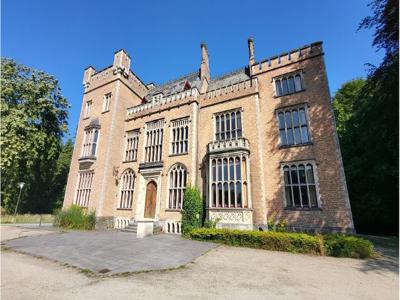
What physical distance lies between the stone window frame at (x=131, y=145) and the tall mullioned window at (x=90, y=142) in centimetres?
282

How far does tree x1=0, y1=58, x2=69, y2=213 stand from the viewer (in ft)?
66.2

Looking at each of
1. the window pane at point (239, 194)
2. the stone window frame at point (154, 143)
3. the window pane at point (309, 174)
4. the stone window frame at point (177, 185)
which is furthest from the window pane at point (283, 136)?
the stone window frame at point (154, 143)

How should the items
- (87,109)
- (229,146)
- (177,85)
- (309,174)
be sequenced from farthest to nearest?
(87,109) → (177,85) → (229,146) → (309,174)

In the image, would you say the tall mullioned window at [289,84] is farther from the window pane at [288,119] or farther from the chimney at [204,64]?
the chimney at [204,64]

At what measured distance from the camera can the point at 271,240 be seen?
10352mm

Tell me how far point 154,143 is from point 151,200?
504cm

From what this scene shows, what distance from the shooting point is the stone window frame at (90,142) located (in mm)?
20109

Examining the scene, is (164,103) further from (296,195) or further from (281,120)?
(296,195)

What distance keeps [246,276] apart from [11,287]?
6.18 m

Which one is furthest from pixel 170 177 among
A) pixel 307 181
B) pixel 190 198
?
pixel 307 181

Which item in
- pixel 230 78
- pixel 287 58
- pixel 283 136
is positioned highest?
pixel 230 78

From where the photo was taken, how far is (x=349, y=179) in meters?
20.1

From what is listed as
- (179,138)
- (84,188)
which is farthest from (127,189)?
(179,138)

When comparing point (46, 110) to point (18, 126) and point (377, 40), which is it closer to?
point (18, 126)
